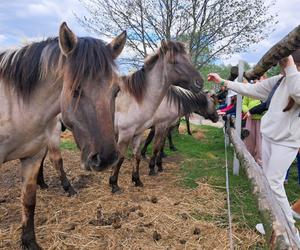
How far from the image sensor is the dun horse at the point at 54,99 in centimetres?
217

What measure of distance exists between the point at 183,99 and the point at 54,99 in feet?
15.6

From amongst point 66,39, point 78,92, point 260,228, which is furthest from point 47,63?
point 260,228

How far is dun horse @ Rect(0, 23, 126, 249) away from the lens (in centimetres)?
217

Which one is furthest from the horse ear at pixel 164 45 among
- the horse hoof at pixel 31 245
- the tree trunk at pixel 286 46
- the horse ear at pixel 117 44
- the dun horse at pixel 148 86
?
the horse hoof at pixel 31 245

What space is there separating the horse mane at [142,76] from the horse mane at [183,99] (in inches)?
57.9

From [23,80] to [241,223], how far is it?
291cm

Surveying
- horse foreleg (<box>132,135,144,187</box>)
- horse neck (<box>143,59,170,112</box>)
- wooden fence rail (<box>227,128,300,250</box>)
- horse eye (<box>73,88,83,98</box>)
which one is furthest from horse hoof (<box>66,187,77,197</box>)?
horse eye (<box>73,88,83,98</box>)

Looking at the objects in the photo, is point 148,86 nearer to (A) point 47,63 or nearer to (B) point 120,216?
(B) point 120,216

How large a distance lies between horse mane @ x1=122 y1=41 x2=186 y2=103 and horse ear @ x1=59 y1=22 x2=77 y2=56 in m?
3.10

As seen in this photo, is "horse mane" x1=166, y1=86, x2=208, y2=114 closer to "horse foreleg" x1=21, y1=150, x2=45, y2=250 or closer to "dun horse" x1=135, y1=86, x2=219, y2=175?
"dun horse" x1=135, y1=86, x2=219, y2=175

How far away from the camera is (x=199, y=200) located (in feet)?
15.8

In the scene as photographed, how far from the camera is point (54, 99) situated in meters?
2.72

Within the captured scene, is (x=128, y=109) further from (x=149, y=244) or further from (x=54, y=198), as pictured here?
(x=149, y=244)

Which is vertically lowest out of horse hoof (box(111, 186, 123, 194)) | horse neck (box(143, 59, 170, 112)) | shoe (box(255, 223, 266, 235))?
horse hoof (box(111, 186, 123, 194))
